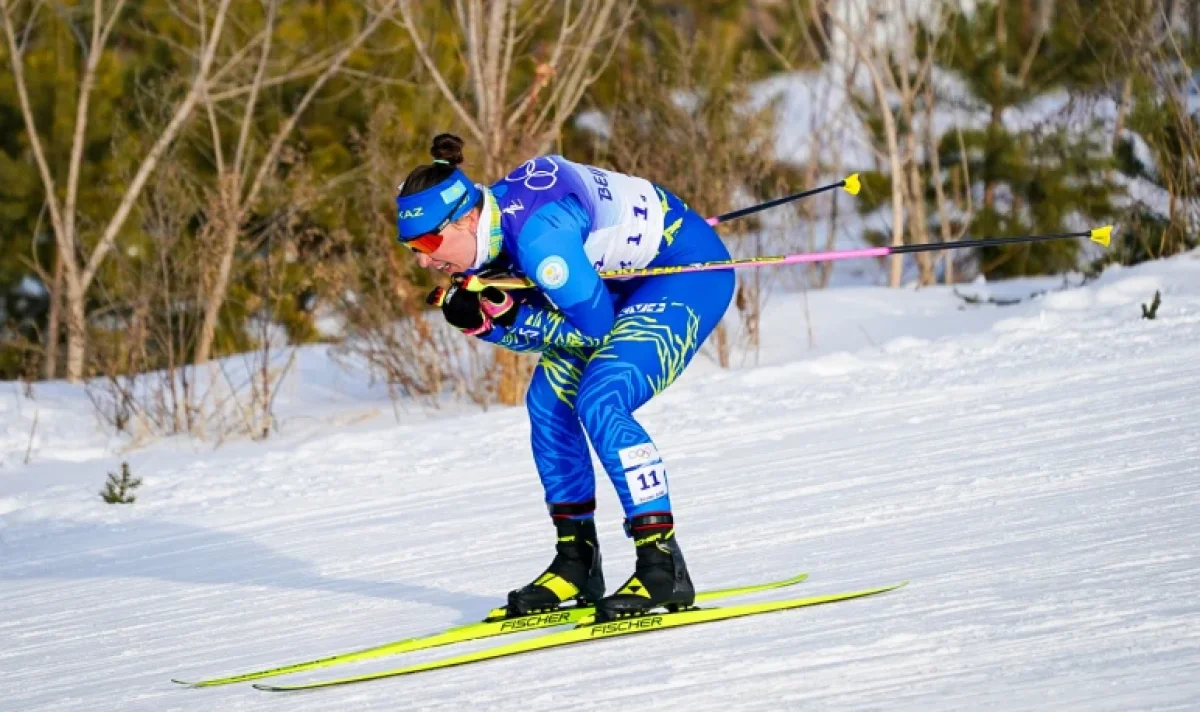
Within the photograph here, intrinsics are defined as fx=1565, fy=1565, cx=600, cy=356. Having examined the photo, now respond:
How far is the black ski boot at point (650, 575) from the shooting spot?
411 centimetres

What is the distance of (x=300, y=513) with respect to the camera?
699 cm

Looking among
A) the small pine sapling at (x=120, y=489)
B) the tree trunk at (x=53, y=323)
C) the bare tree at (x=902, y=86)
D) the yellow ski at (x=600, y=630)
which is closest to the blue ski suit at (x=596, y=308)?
the yellow ski at (x=600, y=630)

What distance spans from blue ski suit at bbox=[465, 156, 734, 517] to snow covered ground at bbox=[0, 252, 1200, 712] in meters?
0.54

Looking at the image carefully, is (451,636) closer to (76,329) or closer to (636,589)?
(636,589)

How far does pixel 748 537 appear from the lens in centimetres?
542

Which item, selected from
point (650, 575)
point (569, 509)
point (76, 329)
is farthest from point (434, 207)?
point (76, 329)

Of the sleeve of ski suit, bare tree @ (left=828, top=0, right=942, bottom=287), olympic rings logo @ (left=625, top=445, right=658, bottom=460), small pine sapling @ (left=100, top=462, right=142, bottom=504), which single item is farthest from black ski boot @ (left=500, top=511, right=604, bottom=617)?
bare tree @ (left=828, top=0, right=942, bottom=287)

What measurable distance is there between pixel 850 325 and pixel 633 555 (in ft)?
21.2

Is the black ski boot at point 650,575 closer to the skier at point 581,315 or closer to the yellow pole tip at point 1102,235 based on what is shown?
the skier at point 581,315

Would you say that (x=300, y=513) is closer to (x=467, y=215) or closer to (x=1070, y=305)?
(x=467, y=215)

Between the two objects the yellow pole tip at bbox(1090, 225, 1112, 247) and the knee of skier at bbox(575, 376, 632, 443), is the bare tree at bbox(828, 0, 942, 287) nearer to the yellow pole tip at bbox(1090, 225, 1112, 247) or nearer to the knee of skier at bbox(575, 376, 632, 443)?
the yellow pole tip at bbox(1090, 225, 1112, 247)

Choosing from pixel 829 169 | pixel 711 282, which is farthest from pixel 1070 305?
pixel 829 169

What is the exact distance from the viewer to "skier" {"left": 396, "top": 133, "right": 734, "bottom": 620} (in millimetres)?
4055

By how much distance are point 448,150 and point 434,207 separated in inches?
9.5
